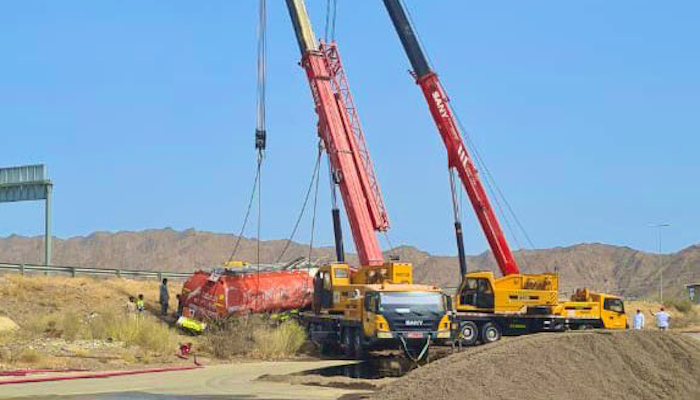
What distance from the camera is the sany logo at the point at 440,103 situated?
35438 millimetres

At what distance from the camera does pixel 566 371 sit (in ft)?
54.2

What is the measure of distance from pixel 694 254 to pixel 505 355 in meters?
111

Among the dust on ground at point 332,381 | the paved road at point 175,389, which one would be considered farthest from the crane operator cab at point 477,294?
the dust on ground at point 332,381

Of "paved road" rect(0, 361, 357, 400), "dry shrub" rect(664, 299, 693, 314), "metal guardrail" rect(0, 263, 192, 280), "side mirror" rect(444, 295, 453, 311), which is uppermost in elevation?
"metal guardrail" rect(0, 263, 192, 280)

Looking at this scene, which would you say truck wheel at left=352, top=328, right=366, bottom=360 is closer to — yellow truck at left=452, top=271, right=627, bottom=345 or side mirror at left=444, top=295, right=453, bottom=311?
side mirror at left=444, top=295, right=453, bottom=311

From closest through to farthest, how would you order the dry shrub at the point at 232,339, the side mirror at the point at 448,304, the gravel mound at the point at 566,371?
the gravel mound at the point at 566,371, the side mirror at the point at 448,304, the dry shrub at the point at 232,339

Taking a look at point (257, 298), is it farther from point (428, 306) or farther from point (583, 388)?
point (583, 388)

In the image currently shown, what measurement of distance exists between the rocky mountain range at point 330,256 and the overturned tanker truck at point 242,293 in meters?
76.4

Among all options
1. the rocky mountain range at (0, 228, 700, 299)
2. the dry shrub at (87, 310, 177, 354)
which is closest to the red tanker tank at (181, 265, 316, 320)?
the dry shrub at (87, 310, 177, 354)

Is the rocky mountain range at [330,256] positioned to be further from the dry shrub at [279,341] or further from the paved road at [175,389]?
the paved road at [175,389]

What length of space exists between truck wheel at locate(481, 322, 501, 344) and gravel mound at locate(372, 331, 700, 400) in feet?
52.7

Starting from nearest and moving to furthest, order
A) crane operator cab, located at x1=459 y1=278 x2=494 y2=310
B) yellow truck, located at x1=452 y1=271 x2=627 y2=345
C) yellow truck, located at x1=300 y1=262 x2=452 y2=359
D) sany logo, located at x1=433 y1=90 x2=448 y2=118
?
yellow truck, located at x1=300 y1=262 x2=452 y2=359 → yellow truck, located at x1=452 y1=271 x2=627 y2=345 → crane operator cab, located at x1=459 y1=278 x2=494 y2=310 → sany logo, located at x1=433 y1=90 x2=448 y2=118

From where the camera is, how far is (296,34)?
37406 millimetres

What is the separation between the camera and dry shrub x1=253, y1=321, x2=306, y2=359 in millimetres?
31825
